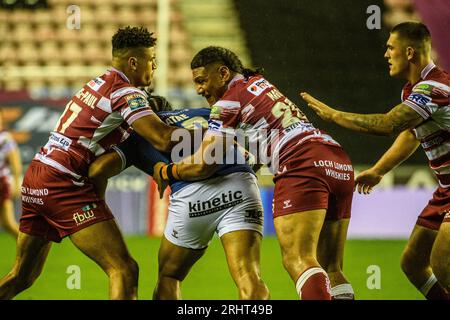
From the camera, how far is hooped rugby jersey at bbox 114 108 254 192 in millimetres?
5113

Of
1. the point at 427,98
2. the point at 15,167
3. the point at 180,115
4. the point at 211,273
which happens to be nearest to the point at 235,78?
the point at 180,115

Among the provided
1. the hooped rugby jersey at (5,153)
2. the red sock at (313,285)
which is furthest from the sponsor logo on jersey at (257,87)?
the hooped rugby jersey at (5,153)

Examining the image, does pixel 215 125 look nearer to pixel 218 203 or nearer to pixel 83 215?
pixel 218 203

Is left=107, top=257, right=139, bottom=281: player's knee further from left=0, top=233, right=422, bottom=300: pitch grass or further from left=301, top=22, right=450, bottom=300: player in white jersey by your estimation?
left=0, top=233, right=422, bottom=300: pitch grass

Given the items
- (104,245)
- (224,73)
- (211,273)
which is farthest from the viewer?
(211,273)

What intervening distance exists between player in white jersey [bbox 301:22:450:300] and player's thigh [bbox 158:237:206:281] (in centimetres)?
117

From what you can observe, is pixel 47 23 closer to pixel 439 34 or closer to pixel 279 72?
pixel 279 72

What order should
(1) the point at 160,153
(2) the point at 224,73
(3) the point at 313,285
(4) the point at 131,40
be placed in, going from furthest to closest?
(1) the point at 160,153 → (4) the point at 131,40 → (2) the point at 224,73 → (3) the point at 313,285

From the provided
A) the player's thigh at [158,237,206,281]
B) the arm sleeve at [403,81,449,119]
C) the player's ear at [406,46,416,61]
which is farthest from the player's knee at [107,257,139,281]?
the player's ear at [406,46,416,61]

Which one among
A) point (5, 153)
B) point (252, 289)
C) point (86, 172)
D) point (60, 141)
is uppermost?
point (60, 141)

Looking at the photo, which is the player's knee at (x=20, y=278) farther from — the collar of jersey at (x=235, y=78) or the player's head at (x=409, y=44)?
the player's head at (x=409, y=44)

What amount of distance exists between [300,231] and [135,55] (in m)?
1.55

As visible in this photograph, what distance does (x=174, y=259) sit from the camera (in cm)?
506

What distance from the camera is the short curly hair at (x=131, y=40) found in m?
5.20
